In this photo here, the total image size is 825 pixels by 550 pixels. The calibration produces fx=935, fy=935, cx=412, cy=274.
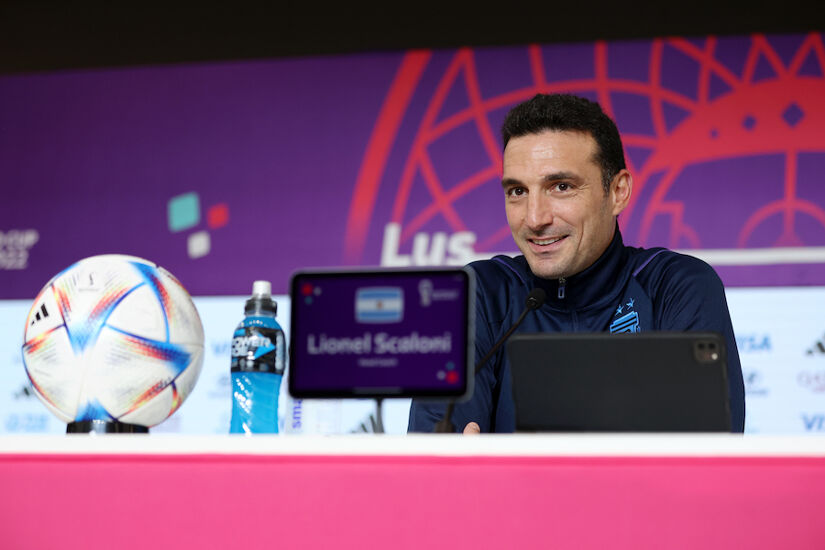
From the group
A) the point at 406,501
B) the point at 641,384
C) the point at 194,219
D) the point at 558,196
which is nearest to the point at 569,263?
the point at 558,196

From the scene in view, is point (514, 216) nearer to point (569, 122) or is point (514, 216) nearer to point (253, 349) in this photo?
point (569, 122)

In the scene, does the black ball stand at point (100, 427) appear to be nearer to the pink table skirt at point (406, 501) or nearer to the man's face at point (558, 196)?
the pink table skirt at point (406, 501)

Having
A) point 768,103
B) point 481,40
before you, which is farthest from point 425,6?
point 768,103

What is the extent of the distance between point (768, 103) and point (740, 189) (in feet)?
0.94

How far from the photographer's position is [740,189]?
288 centimetres

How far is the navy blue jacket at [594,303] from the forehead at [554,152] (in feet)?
0.56

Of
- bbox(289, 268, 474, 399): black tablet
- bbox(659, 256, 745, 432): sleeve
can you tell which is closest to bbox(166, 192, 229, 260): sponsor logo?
bbox(659, 256, 745, 432): sleeve

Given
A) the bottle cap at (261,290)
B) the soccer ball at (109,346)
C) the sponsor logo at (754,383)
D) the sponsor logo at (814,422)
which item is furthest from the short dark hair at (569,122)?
the sponsor logo at (814,422)

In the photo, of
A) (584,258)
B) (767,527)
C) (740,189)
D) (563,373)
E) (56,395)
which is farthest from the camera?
(740,189)

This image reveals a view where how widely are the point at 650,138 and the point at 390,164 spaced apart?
828mm

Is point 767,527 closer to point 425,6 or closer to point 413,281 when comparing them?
point 413,281

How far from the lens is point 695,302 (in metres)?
1.60

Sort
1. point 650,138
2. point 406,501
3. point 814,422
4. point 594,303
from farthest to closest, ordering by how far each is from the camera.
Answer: point 650,138 < point 814,422 < point 594,303 < point 406,501

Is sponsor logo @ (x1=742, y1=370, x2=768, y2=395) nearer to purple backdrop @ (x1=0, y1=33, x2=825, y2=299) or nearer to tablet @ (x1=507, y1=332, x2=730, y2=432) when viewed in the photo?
purple backdrop @ (x1=0, y1=33, x2=825, y2=299)
